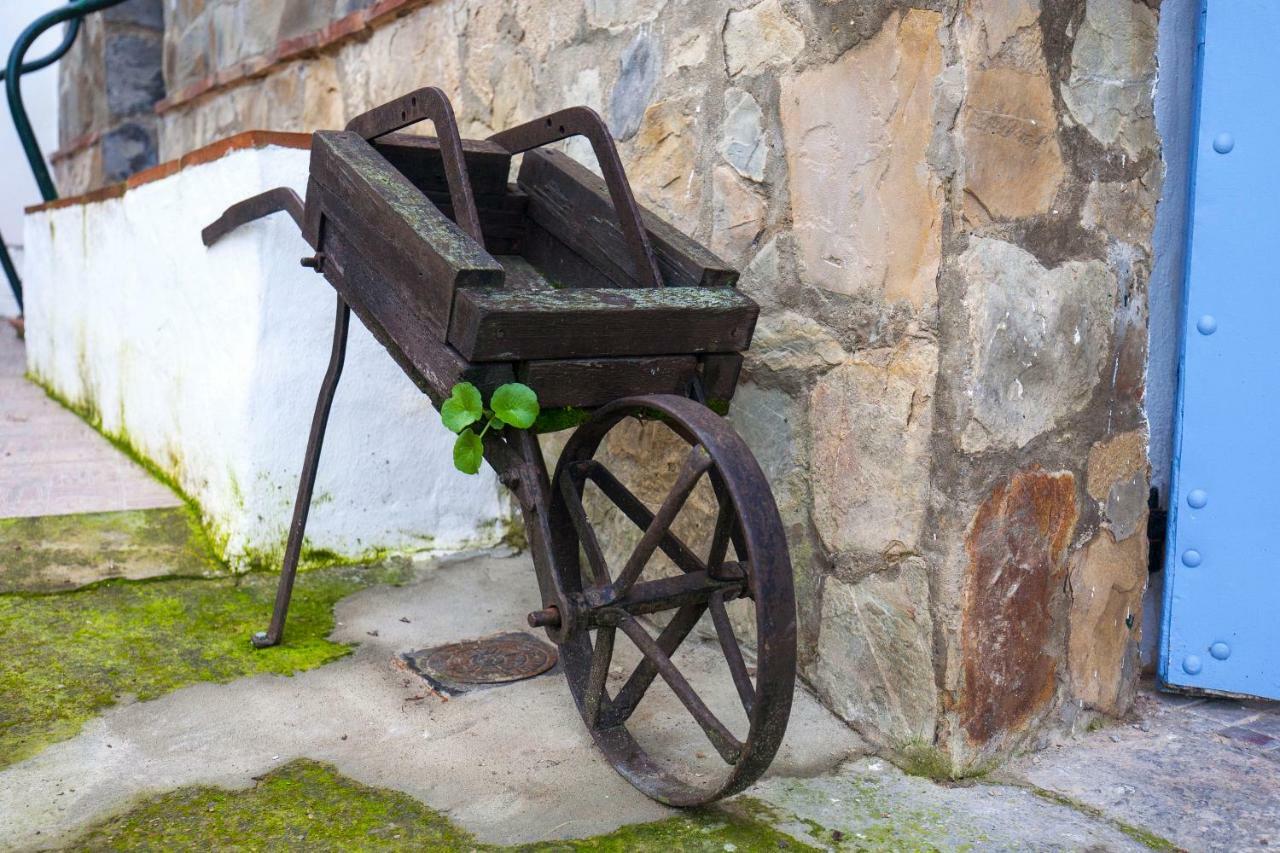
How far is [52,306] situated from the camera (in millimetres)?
4293

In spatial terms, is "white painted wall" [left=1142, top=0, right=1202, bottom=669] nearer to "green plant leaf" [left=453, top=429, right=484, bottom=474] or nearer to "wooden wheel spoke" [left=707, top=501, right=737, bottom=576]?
"wooden wheel spoke" [left=707, top=501, right=737, bottom=576]

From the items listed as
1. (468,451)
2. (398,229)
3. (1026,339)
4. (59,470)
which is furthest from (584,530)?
(59,470)

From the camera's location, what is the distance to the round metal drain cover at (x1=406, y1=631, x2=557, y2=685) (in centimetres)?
213

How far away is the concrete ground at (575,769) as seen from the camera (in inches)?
63.6

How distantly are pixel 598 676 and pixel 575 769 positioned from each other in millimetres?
177

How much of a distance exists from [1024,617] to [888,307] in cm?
55

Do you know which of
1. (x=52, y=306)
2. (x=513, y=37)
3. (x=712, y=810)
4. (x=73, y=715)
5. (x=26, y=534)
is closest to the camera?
(x=712, y=810)

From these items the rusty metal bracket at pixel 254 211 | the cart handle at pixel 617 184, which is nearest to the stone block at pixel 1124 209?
the cart handle at pixel 617 184

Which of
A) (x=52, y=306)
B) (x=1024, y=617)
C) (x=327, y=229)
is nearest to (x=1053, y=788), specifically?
(x=1024, y=617)

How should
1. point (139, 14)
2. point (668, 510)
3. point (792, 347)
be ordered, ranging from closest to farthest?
point (668, 510) → point (792, 347) → point (139, 14)

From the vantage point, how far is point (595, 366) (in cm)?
168

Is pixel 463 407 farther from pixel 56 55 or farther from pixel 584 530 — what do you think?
pixel 56 55

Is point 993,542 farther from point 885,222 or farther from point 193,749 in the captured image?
point 193,749

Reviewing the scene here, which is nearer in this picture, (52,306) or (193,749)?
(193,749)
